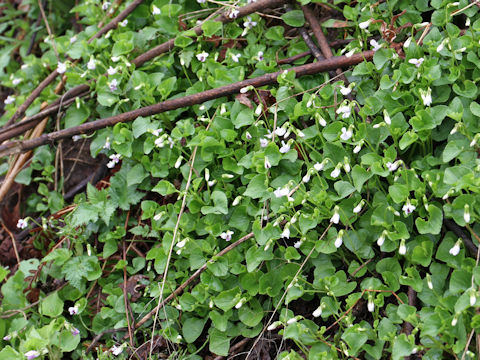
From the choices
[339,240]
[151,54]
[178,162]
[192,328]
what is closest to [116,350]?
[192,328]

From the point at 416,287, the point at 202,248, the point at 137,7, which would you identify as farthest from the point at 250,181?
the point at 137,7

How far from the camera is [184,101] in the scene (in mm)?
2883

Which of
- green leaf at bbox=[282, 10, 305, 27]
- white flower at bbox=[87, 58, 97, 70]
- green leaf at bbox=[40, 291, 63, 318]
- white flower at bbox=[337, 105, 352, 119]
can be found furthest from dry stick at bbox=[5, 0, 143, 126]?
white flower at bbox=[337, 105, 352, 119]

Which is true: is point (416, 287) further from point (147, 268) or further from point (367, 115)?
point (147, 268)

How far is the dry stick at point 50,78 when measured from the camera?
333 centimetres

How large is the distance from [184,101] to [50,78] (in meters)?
1.11

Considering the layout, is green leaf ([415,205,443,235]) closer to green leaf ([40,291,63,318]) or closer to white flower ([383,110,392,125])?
white flower ([383,110,392,125])

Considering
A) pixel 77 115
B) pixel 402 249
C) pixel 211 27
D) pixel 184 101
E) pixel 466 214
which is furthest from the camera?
pixel 77 115

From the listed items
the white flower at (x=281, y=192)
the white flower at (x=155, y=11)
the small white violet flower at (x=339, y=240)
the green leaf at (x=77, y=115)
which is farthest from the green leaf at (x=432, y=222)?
the green leaf at (x=77, y=115)

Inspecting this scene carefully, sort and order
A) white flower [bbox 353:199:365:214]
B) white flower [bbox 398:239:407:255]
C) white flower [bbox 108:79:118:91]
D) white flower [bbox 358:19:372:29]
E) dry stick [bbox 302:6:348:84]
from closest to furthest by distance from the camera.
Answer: white flower [bbox 398:239:407:255], white flower [bbox 353:199:365:214], white flower [bbox 358:19:372:29], dry stick [bbox 302:6:348:84], white flower [bbox 108:79:118:91]

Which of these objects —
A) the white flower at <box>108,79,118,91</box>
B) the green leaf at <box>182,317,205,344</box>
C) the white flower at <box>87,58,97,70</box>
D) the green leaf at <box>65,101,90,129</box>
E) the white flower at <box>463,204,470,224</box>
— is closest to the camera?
the white flower at <box>463,204,470,224</box>

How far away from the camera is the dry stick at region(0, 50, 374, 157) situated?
2.73m

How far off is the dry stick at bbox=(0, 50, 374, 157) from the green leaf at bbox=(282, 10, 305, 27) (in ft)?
1.09

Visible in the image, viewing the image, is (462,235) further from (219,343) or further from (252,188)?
(219,343)
